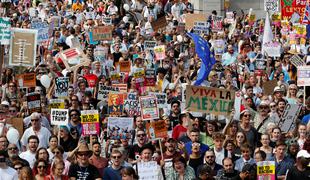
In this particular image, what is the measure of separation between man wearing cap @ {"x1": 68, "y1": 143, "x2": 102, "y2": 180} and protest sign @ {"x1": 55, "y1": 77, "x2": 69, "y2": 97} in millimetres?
5779

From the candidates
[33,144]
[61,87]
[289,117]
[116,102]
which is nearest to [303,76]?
[289,117]

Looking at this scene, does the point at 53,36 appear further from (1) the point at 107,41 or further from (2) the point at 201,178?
(2) the point at 201,178

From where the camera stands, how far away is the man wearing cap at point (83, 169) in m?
16.0

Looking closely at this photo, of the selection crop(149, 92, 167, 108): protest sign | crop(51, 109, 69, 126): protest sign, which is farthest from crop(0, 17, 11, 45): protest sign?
crop(51, 109, 69, 126): protest sign

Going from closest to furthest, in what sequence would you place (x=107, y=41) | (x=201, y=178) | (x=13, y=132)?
(x=201, y=178) → (x=13, y=132) → (x=107, y=41)

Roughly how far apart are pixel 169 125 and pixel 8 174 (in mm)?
4771

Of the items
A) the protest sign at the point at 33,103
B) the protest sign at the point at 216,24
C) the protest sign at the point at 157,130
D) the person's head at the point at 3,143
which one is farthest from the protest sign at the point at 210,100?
the protest sign at the point at 216,24

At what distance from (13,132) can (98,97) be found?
4.62 meters

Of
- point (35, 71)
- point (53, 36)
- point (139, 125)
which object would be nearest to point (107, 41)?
point (53, 36)

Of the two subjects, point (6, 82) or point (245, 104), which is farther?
point (6, 82)

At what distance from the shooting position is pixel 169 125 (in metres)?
19.7

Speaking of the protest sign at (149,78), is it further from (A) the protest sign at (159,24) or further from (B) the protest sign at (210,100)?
(A) the protest sign at (159,24)

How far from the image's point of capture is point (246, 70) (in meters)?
27.2

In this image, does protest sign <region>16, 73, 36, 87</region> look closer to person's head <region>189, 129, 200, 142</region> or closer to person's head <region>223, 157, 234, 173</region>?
person's head <region>189, 129, 200, 142</region>
